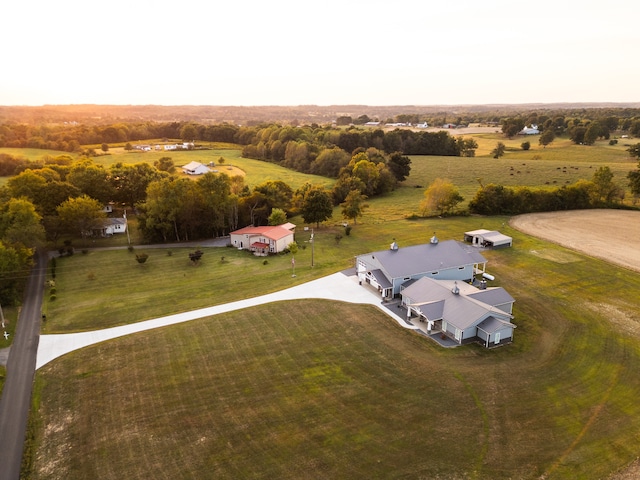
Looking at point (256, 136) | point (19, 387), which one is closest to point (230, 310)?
point (19, 387)

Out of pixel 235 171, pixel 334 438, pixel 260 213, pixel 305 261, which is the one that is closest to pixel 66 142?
pixel 235 171

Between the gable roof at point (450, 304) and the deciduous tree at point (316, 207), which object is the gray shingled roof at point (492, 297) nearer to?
the gable roof at point (450, 304)

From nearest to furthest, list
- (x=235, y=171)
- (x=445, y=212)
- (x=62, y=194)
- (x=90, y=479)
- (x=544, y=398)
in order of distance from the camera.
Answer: (x=90, y=479) → (x=544, y=398) → (x=62, y=194) → (x=445, y=212) → (x=235, y=171)

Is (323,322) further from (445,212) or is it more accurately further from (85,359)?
(445,212)

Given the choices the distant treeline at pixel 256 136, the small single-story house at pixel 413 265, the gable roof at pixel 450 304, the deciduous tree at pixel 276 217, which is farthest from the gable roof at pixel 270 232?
the distant treeline at pixel 256 136

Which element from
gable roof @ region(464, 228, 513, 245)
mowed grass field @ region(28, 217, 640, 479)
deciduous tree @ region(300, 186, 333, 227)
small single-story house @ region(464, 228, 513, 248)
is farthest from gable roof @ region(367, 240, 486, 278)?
deciduous tree @ region(300, 186, 333, 227)

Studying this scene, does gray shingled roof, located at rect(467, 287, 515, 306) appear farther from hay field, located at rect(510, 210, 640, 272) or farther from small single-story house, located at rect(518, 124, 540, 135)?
small single-story house, located at rect(518, 124, 540, 135)

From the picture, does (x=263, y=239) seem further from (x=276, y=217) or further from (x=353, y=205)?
(x=353, y=205)
